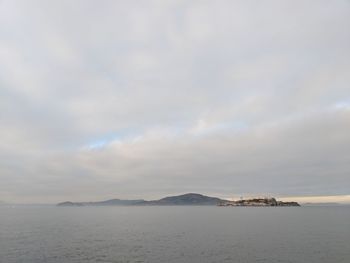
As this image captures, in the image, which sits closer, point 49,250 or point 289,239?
point 49,250

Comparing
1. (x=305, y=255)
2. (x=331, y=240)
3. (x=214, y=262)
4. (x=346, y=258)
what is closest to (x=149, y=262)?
(x=214, y=262)

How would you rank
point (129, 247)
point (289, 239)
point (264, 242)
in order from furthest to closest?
point (289, 239) < point (264, 242) < point (129, 247)

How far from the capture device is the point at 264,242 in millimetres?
92688

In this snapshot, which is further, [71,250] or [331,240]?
[331,240]

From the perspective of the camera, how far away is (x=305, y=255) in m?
72.4

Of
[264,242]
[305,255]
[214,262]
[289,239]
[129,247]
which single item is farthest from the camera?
[289,239]

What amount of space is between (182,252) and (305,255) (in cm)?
2630

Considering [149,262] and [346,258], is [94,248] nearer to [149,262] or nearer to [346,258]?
[149,262]

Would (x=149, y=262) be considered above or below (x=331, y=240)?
below

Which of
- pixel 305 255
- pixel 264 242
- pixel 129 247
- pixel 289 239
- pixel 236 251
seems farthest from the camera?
pixel 289 239

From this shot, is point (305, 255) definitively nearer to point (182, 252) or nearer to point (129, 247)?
point (182, 252)

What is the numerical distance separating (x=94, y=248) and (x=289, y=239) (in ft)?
182

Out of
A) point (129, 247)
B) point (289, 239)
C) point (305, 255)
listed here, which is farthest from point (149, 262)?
point (289, 239)

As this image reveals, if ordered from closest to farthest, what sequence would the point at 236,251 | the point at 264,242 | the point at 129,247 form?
the point at 236,251
the point at 129,247
the point at 264,242
